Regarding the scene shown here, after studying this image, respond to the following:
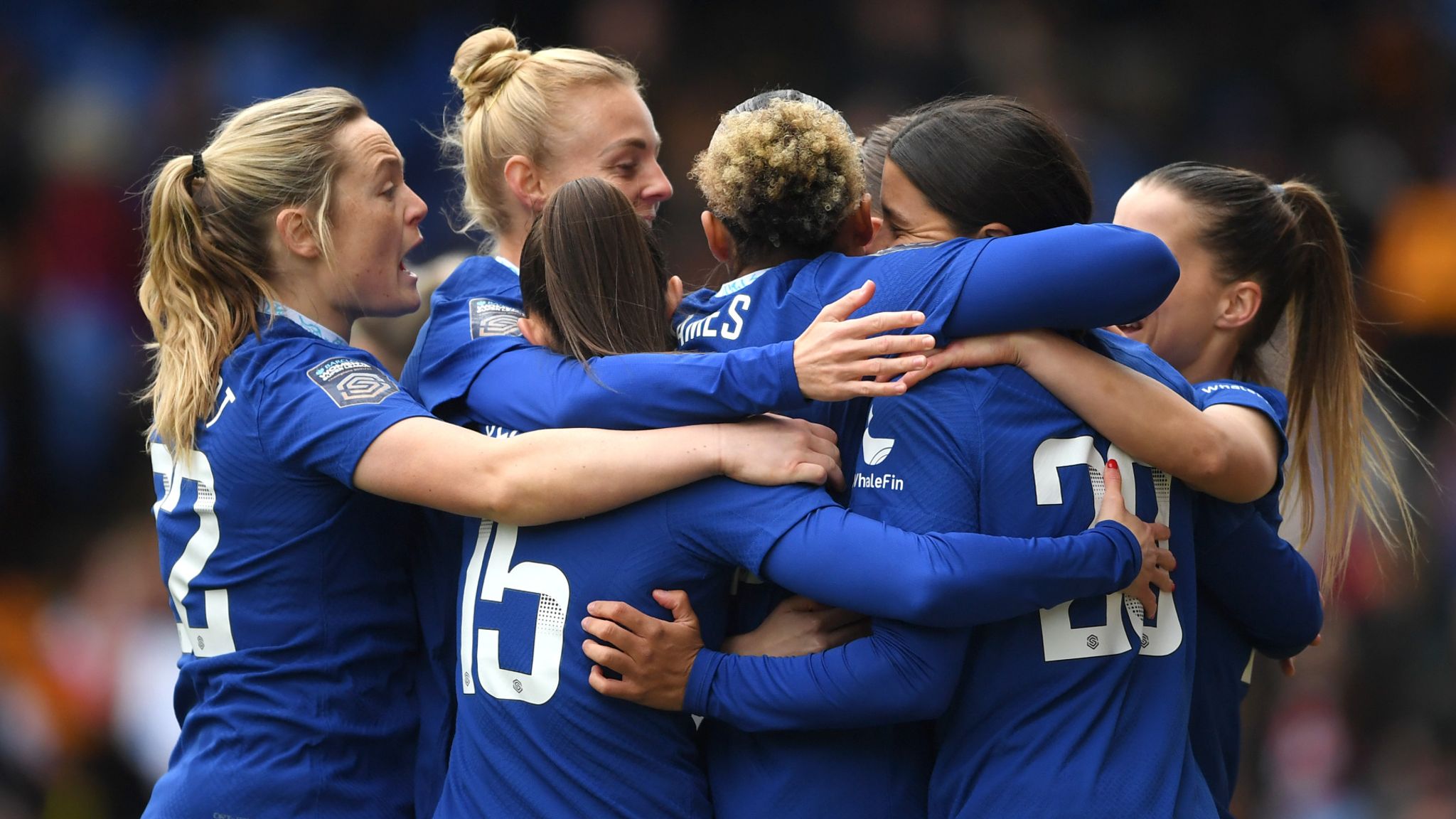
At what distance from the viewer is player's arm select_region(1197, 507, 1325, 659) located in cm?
254

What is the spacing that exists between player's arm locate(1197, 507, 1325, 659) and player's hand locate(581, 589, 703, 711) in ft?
3.10

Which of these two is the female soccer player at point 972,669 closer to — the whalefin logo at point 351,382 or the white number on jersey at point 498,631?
the white number on jersey at point 498,631

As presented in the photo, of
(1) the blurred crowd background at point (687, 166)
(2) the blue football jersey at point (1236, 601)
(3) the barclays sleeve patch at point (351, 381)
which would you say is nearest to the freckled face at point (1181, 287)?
(2) the blue football jersey at point (1236, 601)

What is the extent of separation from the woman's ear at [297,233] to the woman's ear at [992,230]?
124cm

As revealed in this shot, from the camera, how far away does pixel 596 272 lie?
7.82 ft

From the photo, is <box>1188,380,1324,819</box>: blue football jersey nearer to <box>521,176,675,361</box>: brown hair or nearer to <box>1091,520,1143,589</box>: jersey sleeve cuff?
<box>1091,520,1143,589</box>: jersey sleeve cuff

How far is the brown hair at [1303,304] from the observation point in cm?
286

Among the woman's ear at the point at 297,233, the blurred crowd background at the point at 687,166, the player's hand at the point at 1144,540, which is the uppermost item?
the woman's ear at the point at 297,233

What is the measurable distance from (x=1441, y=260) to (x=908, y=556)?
692cm

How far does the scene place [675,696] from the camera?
2281 mm

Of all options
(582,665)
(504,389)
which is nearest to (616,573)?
(582,665)

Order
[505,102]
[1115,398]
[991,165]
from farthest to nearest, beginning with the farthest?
[505,102]
[991,165]
[1115,398]

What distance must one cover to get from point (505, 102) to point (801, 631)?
141cm

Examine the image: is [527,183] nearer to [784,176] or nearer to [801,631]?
[784,176]
